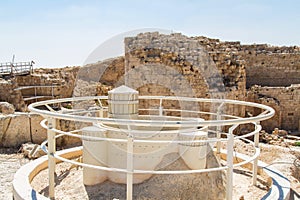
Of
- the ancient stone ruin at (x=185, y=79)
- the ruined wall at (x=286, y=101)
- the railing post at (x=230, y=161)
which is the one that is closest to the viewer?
the railing post at (x=230, y=161)

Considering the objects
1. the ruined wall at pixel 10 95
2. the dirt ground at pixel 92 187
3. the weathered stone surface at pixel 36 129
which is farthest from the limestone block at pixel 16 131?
the ruined wall at pixel 10 95

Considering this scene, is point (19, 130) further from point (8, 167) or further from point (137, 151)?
point (137, 151)

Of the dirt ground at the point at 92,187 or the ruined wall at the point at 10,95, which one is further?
the ruined wall at the point at 10,95

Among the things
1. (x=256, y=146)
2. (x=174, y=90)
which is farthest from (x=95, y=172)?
(x=174, y=90)

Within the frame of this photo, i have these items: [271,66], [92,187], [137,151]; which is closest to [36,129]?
[92,187]

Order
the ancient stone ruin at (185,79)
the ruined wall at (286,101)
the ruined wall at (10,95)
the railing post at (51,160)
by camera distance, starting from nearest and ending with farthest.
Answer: the railing post at (51,160) < the ancient stone ruin at (185,79) < the ruined wall at (286,101) < the ruined wall at (10,95)

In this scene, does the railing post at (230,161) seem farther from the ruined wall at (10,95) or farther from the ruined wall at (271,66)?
the ruined wall at (271,66)

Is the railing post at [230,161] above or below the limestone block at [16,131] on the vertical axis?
above

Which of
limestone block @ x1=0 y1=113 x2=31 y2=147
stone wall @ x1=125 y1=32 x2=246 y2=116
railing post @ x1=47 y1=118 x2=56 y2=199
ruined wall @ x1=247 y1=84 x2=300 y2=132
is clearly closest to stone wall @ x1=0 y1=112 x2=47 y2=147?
limestone block @ x1=0 y1=113 x2=31 y2=147

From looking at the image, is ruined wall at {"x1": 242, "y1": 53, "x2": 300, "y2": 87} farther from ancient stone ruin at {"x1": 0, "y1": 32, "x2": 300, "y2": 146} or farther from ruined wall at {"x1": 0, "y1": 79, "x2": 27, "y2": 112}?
ruined wall at {"x1": 0, "y1": 79, "x2": 27, "y2": 112}

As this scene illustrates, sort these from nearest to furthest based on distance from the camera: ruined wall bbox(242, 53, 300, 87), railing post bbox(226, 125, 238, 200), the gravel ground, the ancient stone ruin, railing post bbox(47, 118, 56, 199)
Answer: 1. railing post bbox(226, 125, 238, 200)
2. railing post bbox(47, 118, 56, 199)
3. the gravel ground
4. the ancient stone ruin
5. ruined wall bbox(242, 53, 300, 87)

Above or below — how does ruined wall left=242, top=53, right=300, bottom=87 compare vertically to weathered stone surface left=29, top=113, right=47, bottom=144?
above

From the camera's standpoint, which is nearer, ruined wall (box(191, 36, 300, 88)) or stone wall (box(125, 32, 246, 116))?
stone wall (box(125, 32, 246, 116))

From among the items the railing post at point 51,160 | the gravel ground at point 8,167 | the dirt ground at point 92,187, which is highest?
the railing post at point 51,160
